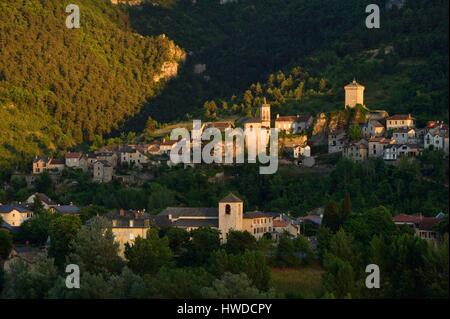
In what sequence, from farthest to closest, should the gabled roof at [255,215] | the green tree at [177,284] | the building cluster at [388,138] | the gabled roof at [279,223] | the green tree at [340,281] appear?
the building cluster at [388,138] < the gabled roof at [279,223] < the gabled roof at [255,215] < the green tree at [340,281] < the green tree at [177,284]

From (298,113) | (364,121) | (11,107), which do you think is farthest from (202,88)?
(364,121)

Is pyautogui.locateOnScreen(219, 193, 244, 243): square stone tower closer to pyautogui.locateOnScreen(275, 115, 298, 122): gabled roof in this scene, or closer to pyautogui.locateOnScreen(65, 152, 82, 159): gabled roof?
pyautogui.locateOnScreen(275, 115, 298, 122): gabled roof

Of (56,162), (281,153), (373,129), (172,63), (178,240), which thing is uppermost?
(172,63)

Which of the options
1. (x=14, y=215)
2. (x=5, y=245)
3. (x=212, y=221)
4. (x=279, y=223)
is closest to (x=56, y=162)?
(x=14, y=215)

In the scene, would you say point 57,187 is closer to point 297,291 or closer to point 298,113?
point 298,113

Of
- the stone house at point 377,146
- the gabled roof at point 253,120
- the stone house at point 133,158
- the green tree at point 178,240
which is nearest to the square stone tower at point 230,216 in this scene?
the green tree at point 178,240

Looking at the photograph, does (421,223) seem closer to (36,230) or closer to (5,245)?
(36,230)

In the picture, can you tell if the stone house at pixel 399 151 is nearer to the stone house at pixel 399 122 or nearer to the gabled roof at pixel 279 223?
the stone house at pixel 399 122

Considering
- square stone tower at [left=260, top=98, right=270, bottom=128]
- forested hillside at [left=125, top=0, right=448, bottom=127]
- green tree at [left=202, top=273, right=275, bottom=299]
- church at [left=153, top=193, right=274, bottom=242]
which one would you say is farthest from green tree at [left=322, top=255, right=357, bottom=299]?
square stone tower at [left=260, top=98, right=270, bottom=128]
